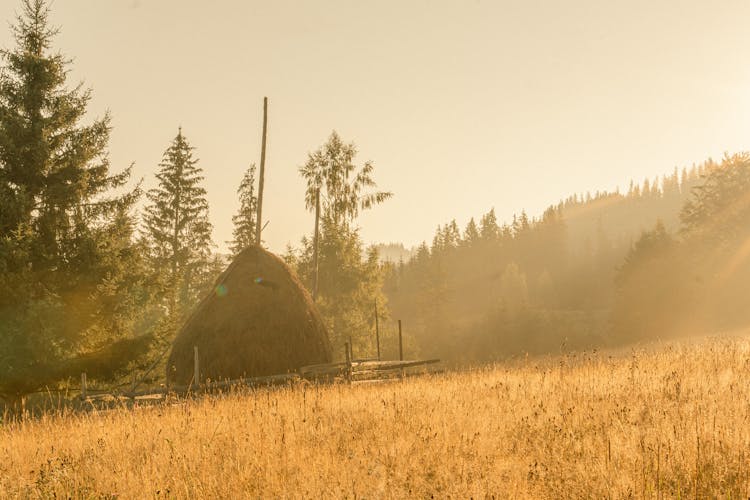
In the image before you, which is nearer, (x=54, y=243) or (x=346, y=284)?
(x=54, y=243)

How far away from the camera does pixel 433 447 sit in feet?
19.4

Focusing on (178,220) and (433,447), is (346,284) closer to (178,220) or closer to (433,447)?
(178,220)

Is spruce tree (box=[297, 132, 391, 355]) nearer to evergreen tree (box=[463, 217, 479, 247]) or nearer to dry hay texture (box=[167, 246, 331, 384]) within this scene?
dry hay texture (box=[167, 246, 331, 384])

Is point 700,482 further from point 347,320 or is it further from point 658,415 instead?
point 347,320

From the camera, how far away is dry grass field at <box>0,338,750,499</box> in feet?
15.4

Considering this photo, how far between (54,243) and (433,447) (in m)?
15.4

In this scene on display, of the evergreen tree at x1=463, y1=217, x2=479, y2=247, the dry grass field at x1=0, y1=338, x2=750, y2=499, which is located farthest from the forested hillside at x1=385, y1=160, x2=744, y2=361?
the dry grass field at x1=0, y1=338, x2=750, y2=499

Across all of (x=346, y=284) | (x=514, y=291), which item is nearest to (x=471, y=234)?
(x=514, y=291)

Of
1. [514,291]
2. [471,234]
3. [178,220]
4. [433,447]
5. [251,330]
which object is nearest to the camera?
[433,447]

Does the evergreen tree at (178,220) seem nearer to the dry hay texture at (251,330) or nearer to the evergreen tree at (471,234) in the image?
the dry hay texture at (251,330)

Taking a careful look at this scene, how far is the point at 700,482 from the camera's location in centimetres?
446

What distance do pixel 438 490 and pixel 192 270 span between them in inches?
1316

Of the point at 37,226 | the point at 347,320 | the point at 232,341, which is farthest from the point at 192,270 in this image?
the point at 232,341

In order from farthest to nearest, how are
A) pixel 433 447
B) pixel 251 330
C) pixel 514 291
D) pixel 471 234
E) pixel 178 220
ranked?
pixel 471 234 → pixel 514 291 → pixel 178 220 → pixel 251 330 → pixel 433 447
